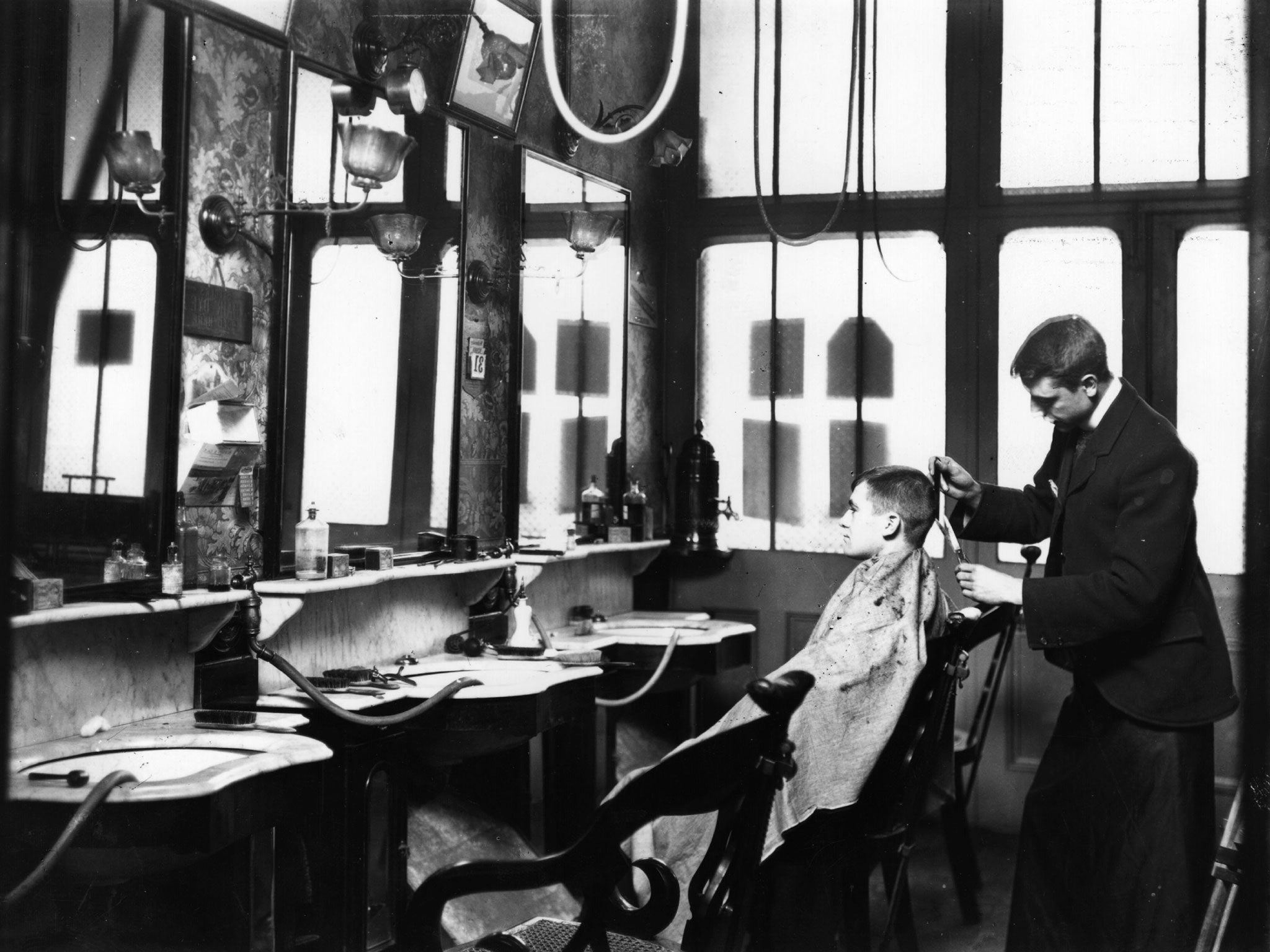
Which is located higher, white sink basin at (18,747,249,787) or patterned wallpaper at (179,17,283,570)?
patterned wallpaper at (179,17,283,570)

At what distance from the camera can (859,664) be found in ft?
8.70

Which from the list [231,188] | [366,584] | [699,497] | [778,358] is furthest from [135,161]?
[778,358]

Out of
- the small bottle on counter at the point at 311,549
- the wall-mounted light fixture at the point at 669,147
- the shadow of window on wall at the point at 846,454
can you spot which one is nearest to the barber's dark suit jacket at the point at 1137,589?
the small bottle on counter at the point at 311,549

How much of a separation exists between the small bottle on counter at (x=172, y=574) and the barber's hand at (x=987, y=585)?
170cm

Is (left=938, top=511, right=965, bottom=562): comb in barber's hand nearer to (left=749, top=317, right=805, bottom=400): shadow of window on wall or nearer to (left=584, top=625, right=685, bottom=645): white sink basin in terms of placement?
(left=584, top=625, right=685, bottom=645): white sink basin

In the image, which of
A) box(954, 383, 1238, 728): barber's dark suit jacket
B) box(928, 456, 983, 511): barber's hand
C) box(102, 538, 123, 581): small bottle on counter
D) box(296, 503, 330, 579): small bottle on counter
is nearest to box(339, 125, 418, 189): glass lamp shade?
box(296, 503, 330, 579): small bottle on counter

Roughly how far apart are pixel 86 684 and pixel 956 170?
374 cm

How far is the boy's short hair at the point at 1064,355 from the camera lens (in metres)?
2.77

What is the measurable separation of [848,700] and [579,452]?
222 centimetres

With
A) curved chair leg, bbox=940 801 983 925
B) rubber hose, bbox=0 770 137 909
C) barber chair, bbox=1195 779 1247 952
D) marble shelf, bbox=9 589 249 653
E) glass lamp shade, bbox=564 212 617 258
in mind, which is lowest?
curved chair leg, bbox=940 801 983 925

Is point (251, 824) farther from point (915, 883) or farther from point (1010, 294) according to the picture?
point (1010, 294)

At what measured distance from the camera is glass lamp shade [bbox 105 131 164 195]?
101 inches

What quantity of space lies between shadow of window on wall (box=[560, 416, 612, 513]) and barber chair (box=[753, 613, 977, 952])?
211cm

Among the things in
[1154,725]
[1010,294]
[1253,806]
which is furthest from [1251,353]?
[1010,294]
